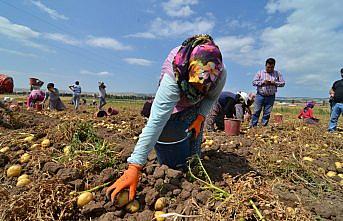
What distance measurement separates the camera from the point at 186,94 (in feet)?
7.52

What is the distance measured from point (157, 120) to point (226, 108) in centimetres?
494

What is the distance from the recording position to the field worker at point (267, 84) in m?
6.79

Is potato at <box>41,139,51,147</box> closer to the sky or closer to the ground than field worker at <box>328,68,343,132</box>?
closer to the ground

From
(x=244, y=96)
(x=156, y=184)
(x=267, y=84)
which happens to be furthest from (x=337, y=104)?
(x=156, y=184)

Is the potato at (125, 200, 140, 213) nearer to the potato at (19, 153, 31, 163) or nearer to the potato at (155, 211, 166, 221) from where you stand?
the potato at (155, 211, 166, 221)

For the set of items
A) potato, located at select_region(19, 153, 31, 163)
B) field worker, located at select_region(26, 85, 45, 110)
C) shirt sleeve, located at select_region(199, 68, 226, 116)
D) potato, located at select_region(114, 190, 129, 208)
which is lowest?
potato, located at select_region(114, 190, 129, 208)

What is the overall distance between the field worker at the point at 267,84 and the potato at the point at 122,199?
18.2 feet

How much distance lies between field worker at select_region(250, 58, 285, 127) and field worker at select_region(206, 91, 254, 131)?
1.11 ft

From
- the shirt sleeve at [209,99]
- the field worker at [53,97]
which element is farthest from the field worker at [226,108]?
the field worker at [53,97]

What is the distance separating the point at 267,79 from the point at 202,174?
16.4 ft

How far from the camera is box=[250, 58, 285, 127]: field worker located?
679 cm

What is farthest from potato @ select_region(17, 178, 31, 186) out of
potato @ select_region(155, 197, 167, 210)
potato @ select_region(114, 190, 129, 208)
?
potato @ select_region(155, 197, 167, 210)

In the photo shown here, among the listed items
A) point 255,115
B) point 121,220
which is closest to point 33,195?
point 121,220

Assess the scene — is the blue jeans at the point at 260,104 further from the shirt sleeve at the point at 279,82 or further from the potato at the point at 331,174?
the potato at the point at 331,174
